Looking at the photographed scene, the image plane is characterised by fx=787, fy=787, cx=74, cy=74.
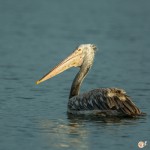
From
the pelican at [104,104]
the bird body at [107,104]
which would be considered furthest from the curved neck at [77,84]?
the bird body at [107,104]

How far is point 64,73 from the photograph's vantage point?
17.5m

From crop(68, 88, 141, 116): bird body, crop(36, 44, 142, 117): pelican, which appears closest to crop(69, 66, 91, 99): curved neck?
crop(36, 44, 142, 117): pelican

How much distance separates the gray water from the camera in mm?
10922

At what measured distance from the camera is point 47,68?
59.1ft

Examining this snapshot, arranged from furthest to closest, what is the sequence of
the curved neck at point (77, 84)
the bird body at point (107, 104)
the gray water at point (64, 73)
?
the curved neck at point (77, 84) < the bird body at point (107, 104) < the gray water at point (64, 73)

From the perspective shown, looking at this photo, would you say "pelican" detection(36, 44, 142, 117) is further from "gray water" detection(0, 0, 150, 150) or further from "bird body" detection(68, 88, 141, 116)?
"gray water" detection(0, 0, 150, 150)

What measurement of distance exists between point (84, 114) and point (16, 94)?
2289 millimetres

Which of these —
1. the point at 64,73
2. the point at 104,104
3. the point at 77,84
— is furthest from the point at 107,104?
the point at 64,73

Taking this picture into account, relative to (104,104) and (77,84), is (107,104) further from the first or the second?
(77,84)

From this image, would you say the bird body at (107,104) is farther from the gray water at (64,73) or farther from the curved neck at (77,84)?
the curved neck at (77,84)

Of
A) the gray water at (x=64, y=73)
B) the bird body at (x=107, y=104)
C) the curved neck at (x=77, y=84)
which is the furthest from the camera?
the curved neck at (x=77, y=84)

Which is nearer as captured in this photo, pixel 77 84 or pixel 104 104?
pixel 104 104

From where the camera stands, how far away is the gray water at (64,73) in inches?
430

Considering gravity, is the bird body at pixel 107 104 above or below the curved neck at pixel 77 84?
below
